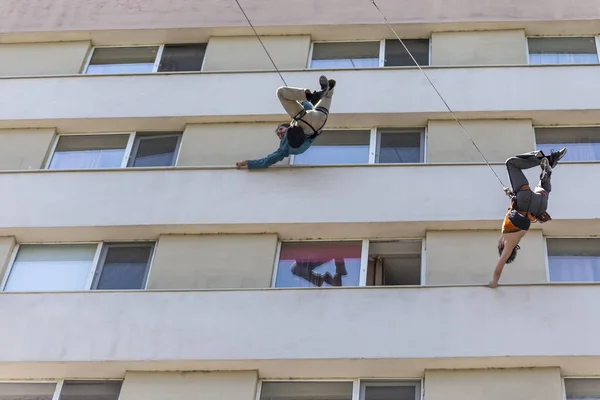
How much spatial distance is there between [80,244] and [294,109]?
12.9ft

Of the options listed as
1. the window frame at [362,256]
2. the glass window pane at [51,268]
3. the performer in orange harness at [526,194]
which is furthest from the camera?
the glass window pane at [51,268]

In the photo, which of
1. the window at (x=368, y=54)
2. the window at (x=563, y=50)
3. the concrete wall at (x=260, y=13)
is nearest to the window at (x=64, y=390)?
the window at (x=368, y=54)

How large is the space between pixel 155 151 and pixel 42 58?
130 inches

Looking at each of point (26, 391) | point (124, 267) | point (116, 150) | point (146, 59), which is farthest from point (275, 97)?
point (26, 391)

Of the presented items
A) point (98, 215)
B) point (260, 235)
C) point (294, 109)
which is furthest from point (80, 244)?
point (294, 109)

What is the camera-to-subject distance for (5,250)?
46.1ft

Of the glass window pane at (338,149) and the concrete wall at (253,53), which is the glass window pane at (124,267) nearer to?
the glass window pane at (338,149)

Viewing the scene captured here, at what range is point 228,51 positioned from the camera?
16.7 metres

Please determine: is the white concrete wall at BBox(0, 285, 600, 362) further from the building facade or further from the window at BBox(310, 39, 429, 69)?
the window at BBox(310, 39, 429, 69)

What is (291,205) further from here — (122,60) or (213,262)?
(122,60)

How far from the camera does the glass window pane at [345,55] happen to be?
16609mm

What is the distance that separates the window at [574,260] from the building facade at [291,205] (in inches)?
1.4

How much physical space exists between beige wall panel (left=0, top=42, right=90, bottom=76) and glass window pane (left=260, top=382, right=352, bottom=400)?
297 inches

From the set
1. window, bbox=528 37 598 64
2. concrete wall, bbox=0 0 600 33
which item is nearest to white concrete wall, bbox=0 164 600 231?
window, bbox=528 37 598 64
